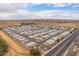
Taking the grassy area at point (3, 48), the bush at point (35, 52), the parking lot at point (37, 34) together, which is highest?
the parking lot at point (37, 34)

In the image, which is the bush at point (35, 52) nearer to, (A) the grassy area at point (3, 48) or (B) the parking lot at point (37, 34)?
(B) the parking lot at point (37, 34)

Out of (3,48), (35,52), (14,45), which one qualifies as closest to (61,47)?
(35,52)

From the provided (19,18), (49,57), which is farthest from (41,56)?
(19,18)

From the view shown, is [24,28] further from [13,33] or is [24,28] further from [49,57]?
[49,57]

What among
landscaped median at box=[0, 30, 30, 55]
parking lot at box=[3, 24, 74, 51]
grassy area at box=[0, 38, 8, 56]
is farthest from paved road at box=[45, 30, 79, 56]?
grassy area at box=[0, 38, 8, 56]

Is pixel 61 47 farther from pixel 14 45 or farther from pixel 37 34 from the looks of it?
pixel 14 45

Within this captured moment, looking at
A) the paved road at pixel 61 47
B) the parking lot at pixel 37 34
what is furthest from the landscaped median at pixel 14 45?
the paved road at pixel 61 47
